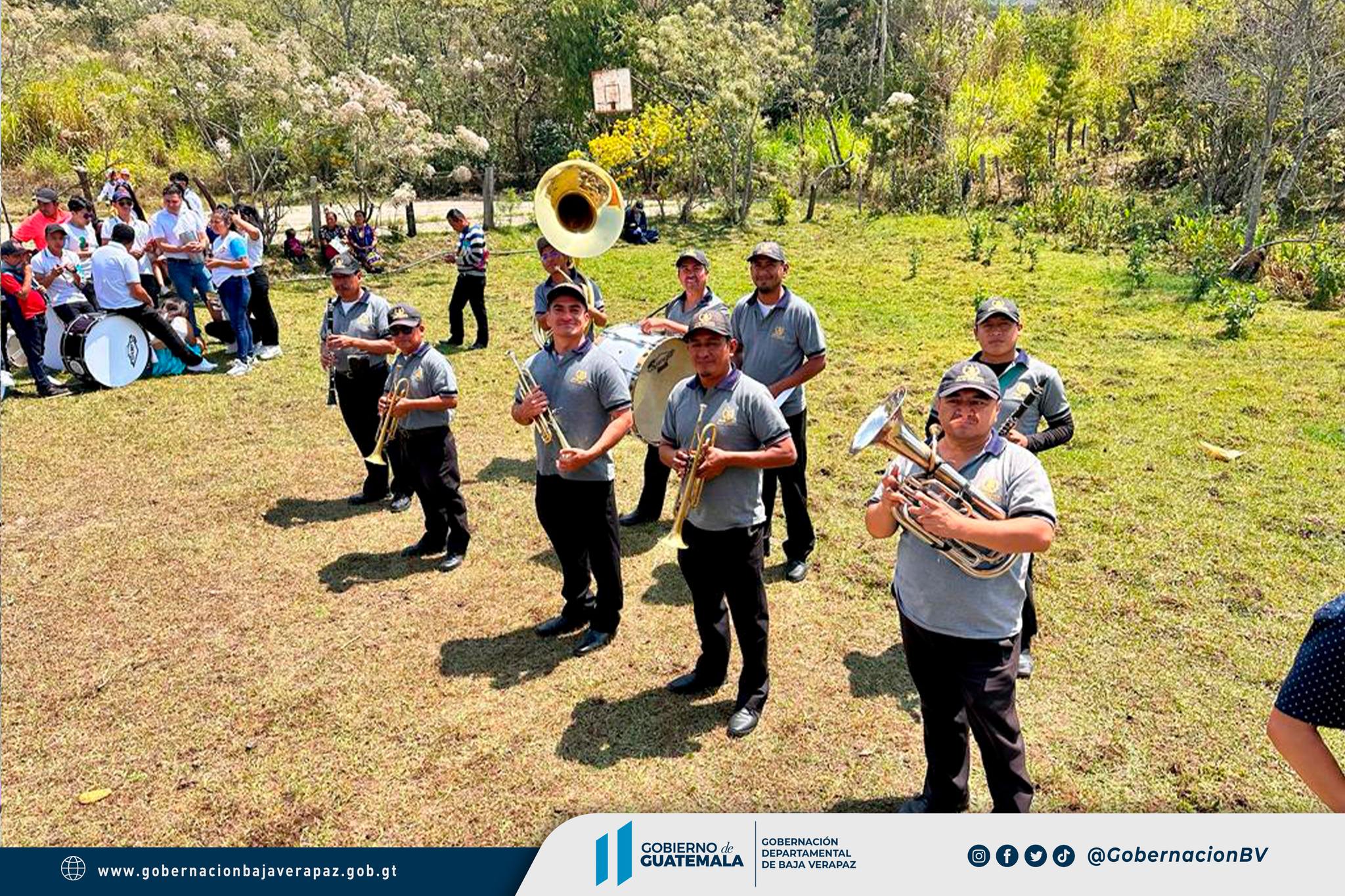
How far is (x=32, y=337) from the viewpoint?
30.3 feet

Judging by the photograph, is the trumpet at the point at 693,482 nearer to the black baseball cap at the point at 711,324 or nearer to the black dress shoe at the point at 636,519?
the black baseball cap at the point at 711,324

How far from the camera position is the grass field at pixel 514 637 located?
4.02 meters

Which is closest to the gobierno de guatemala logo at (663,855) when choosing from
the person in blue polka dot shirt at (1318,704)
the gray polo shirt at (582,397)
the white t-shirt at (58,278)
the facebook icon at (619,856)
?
the facebook icon at (619,856)

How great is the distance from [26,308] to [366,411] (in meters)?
5.17

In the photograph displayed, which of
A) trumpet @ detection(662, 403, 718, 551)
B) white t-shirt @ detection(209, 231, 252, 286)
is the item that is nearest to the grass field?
trumpet @ detection(662, 403, 718, 551)

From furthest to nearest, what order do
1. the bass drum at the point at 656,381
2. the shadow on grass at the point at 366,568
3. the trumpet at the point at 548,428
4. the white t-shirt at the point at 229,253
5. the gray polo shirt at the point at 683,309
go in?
the white t-shirt at the point at 229,253, the gray polo shirt at the point at 683,309, the shadow on grass at the point at 366,568, the bass drum at the point at 656,381, the trumpet at the point at 548,428

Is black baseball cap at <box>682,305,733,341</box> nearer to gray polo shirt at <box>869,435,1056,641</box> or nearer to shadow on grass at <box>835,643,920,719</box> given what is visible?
gray polo shirt at <box>869,435,1056,641</box>

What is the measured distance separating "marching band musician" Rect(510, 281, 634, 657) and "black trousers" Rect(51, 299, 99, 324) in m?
7.25

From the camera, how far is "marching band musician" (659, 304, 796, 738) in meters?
4.00

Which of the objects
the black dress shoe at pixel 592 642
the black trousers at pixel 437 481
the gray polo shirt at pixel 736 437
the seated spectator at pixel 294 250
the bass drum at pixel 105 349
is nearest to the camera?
the gray polo shirt at pixel 736 437

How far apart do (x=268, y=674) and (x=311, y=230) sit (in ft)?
43.5

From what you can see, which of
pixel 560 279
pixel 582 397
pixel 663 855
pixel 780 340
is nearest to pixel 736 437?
pixel 582 397

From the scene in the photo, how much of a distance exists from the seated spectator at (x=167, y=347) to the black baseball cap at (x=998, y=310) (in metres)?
9.32

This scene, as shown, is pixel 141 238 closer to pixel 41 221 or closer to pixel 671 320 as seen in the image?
pixel 41 221
